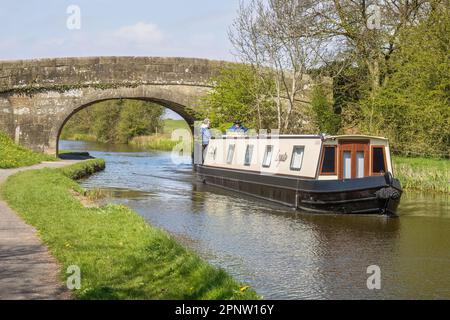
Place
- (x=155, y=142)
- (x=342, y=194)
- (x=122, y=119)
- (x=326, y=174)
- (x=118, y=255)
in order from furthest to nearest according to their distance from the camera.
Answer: (x=122, y=119), (x=155, y=142), (x=326, y=174), (x=342, y=194), (x=118, y=255)

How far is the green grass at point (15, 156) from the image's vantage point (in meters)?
17.4

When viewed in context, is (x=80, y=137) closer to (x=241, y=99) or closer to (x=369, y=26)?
(x=241, y=99)

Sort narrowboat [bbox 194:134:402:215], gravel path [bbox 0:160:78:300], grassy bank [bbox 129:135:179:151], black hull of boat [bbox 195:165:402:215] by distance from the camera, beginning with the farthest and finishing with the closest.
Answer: grassy bank [bbox 129:135:179:151] → narrowboat [bbox 194:134:402:215] → black hull of boat [bbox 195:165:402:215] → gravel path [bbox 0:160:78:300]

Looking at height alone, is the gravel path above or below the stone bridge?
below

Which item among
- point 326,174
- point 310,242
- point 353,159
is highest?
point 353,159

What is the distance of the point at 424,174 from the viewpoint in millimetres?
15781

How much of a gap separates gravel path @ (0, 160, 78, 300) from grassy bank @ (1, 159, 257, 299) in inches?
4.5

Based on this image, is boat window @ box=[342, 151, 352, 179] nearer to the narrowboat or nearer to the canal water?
the narrowboat

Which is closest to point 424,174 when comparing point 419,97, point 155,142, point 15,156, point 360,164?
point 419,97

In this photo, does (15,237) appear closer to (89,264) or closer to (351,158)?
(89,264)

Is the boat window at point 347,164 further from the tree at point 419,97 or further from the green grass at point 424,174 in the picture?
the tree at point 419,97

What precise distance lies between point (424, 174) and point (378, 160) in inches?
156

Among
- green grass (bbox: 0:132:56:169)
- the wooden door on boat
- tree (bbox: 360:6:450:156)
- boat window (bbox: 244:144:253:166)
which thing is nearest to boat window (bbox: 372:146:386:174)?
the wooden door on boat

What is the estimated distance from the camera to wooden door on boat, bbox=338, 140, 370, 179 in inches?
481
